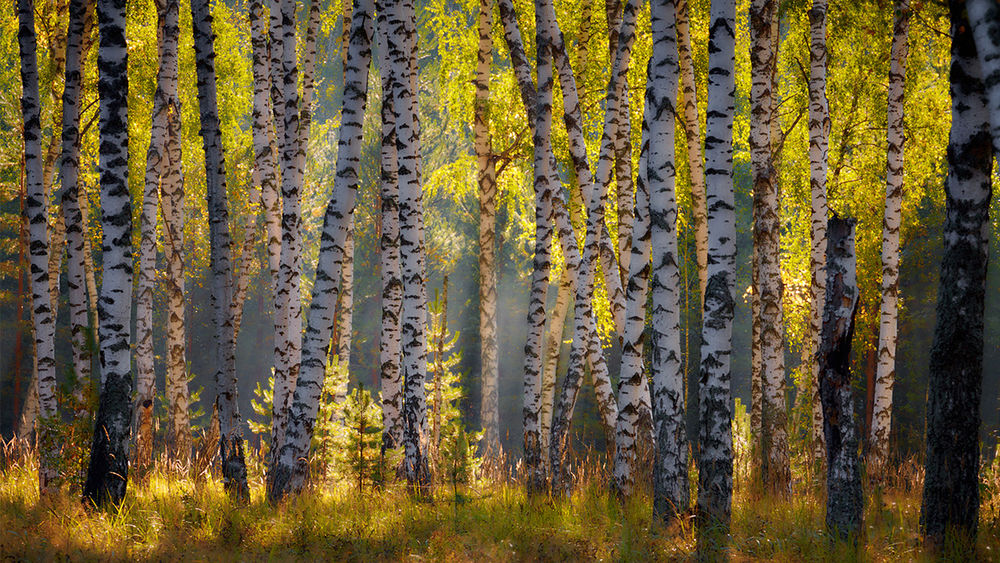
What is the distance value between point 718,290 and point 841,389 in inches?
41.8

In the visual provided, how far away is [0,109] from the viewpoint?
1648 cm

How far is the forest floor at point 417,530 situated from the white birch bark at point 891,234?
232 cm

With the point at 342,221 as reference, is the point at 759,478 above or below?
below

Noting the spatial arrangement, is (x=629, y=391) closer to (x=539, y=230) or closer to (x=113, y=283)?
(x=539, y=230)

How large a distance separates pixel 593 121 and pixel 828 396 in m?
8.33

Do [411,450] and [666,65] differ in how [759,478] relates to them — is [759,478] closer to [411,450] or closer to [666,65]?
[411,450]

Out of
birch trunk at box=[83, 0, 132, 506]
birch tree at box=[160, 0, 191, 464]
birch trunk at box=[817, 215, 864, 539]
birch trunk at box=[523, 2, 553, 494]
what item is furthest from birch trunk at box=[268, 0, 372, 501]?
birch trunk at box=[817, 215, 864, 539]

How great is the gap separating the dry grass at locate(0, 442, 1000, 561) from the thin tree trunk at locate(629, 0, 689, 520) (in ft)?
1.40

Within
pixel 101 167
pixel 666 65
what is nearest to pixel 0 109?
pixel 101 167

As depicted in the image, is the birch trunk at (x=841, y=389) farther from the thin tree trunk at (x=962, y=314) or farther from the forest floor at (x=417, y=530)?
the thin tree trunk at (x=962, y=314)

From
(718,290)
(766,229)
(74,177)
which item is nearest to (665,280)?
(718,290)

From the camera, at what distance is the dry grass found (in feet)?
15.4

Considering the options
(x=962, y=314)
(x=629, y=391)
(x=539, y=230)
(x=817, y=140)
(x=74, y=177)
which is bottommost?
(x=629, y=391)

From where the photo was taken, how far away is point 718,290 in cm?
519
